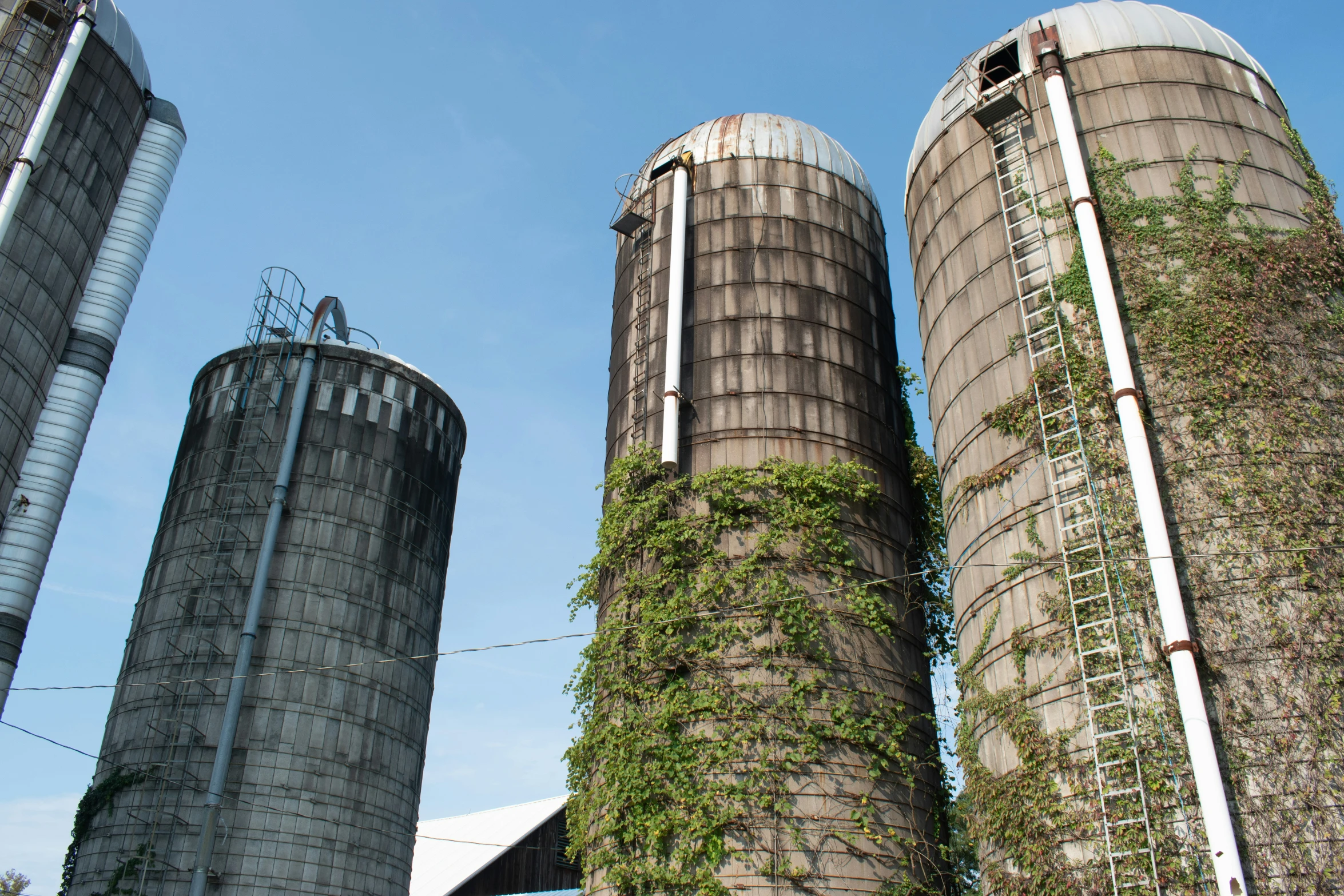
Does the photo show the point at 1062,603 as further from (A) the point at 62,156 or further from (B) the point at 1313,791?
(A) the point at 62,156

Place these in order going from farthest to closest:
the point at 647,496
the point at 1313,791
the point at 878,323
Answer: the point at 878,323
the point at 647,496
the point at 1313,791

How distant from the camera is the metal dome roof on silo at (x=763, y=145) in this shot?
22453 mm

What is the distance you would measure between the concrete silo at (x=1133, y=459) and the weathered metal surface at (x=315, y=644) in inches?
565

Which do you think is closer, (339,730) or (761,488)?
(761,488)

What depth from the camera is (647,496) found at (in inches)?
746

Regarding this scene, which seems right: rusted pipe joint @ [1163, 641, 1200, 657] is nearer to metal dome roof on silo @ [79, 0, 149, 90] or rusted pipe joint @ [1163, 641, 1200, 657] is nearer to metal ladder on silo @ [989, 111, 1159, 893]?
metal ladder on silo @ [989, 111, 1159, 893]

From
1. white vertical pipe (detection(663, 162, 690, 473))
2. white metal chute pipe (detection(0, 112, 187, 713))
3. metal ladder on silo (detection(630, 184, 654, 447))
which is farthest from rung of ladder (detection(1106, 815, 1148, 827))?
white metal chute pipe (detection(0, 112, 187, 713))

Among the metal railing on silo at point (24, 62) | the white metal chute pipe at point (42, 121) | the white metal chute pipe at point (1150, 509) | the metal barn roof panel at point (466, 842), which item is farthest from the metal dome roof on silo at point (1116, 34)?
the metal barn roof panel at point (466, 842)

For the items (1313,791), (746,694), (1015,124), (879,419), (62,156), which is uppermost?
(62,156)

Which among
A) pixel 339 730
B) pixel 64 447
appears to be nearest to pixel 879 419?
pixel 339 730

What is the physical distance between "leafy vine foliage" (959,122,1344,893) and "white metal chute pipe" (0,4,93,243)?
1977cm

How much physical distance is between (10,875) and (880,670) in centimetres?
5888

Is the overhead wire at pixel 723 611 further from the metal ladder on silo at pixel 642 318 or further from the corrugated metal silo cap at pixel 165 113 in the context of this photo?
the corrugated metal silo cap at pixel 165 113

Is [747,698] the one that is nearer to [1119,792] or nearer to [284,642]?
[1119,792]
